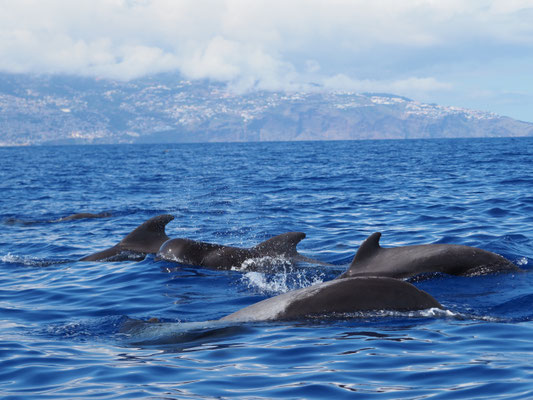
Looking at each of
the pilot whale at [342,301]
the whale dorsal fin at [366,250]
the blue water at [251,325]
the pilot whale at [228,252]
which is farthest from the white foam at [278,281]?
the pilot whale at [342,301]

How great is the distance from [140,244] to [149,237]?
29 cm

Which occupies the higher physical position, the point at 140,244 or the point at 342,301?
the point at 342,301

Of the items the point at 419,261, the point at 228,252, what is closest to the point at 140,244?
the point at 228,252

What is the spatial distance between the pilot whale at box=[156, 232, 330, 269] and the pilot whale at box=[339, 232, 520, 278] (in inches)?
93.8

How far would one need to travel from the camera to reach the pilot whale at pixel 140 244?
15.2 meters

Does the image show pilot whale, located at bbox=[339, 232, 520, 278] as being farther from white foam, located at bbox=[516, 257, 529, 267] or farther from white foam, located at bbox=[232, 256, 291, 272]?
white foam, located at bbox=[232, 256, 291, 272]

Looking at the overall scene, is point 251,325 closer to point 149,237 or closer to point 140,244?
point 140,244

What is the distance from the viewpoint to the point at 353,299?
790 cm

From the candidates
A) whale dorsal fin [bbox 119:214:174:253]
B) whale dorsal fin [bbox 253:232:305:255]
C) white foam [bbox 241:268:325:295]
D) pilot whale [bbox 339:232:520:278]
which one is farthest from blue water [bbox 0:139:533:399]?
whale dorsal fin [bbox 119:214:174:253]

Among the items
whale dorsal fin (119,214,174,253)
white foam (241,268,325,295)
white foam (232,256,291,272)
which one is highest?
whale dorsal fin (119,214,174,253)

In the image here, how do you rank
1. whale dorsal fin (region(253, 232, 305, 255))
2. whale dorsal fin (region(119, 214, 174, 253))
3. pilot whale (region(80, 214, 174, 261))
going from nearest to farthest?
whale dorsal fin (region(253, 232, 305, 255)) → pilot whale (region(80, 214, 174, 261)) → whale dorsal fin (region(119, 214, 174, 253))

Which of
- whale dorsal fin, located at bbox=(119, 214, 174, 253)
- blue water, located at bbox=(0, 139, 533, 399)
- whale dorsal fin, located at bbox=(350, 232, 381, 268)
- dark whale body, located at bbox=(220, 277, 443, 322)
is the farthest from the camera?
whale dorsal fin, located at bbox=(119, 214, 174, 253)

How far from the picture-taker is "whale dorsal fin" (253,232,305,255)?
42.3 feet

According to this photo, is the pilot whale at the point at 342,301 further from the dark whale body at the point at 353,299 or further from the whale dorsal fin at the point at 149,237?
the whale dorsal fin at the point at 149,237
